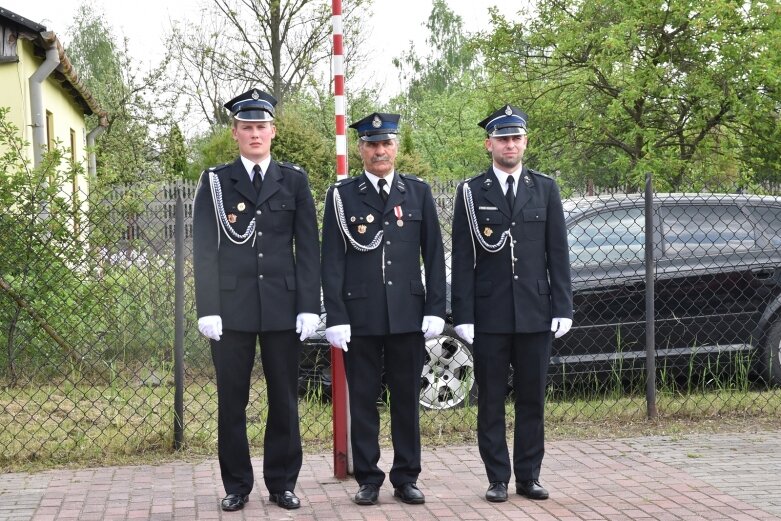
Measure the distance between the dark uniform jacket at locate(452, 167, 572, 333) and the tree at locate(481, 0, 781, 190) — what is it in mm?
10310

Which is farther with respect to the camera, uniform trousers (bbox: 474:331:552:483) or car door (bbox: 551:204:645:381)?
car door (bbox: 551:204:645:381)

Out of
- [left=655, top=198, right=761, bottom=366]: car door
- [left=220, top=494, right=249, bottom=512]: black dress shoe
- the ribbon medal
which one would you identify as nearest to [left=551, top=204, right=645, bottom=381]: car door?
[left=655, top=198, right=761, bottom=366]: car door

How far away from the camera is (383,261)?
569 centimetres

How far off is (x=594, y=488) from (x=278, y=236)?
2165mm

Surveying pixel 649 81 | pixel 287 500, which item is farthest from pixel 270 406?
pixel 649 81

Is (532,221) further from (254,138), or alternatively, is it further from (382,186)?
(254,138)

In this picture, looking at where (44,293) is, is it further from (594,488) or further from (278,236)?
(594,488)

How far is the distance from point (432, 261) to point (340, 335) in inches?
24.5

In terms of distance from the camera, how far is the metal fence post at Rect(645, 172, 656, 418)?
748 centimetres

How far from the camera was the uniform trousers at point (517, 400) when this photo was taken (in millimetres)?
5766

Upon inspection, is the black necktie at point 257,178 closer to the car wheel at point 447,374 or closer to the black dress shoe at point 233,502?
the black dress shoe at point 233,502

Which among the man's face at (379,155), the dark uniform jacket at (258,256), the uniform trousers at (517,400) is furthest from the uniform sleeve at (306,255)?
the uniform trousers at (517,400)

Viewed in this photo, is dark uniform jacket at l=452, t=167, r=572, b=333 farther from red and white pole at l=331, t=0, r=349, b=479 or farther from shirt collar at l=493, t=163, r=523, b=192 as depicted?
red and white pole at l=331, t=0, r=349, b=479

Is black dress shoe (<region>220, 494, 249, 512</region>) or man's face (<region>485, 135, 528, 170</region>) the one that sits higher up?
man's face (<region>485, 135, 528, 170</region>)
